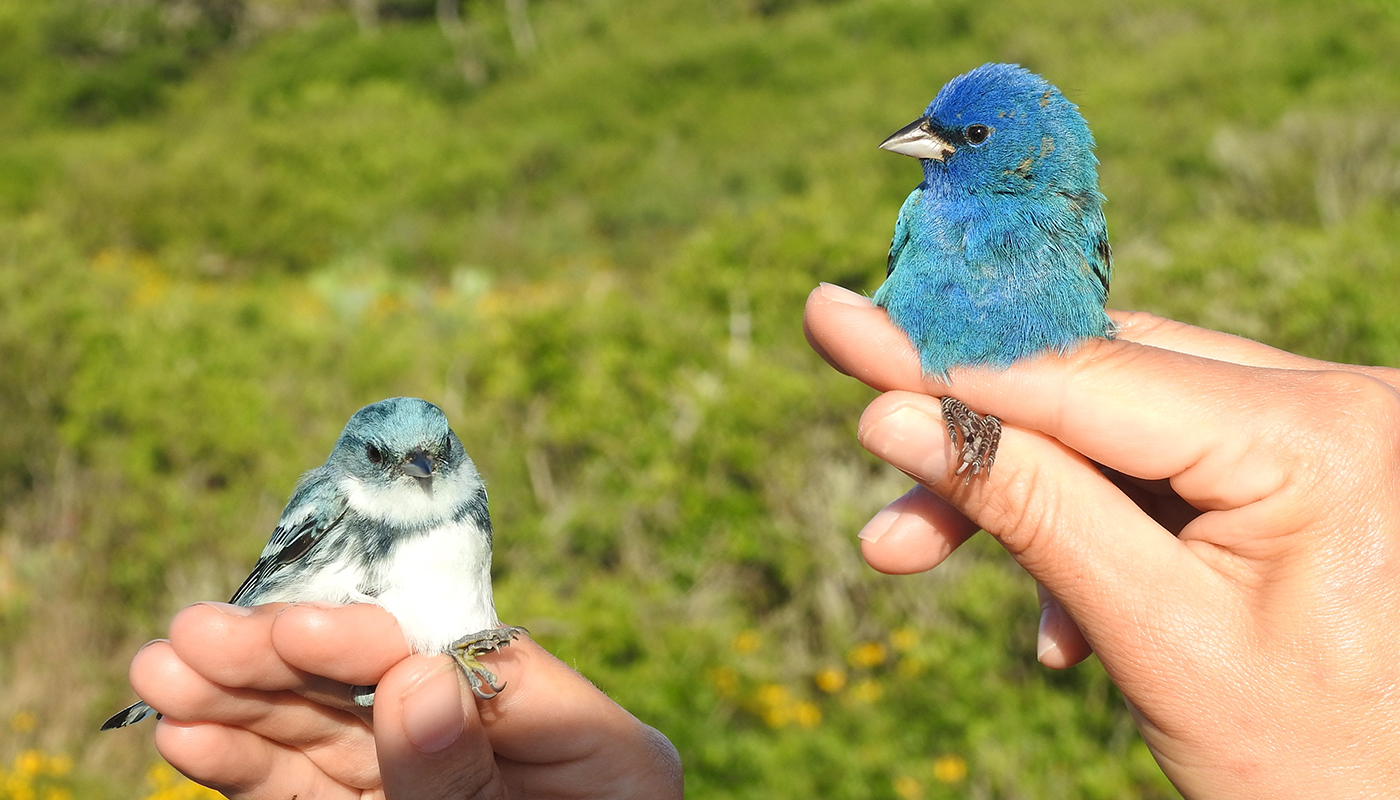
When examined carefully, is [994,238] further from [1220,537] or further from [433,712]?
[433,712]

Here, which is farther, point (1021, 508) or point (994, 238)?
point (994, 238)

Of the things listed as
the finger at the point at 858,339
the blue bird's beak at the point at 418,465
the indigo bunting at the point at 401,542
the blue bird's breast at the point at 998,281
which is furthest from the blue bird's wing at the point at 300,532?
the blue bird's breast at the point at 998,281

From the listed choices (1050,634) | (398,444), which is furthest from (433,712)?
(1050,634)

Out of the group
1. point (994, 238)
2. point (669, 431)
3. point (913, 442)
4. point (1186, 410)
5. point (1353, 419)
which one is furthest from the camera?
point (669, 431)

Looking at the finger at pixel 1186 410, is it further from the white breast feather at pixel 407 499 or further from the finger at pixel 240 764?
the finger at pixel 240 764

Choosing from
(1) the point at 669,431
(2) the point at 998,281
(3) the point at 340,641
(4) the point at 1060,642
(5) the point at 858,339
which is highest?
(2) the point at 998,281

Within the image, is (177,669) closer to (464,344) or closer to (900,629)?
(900,629)
